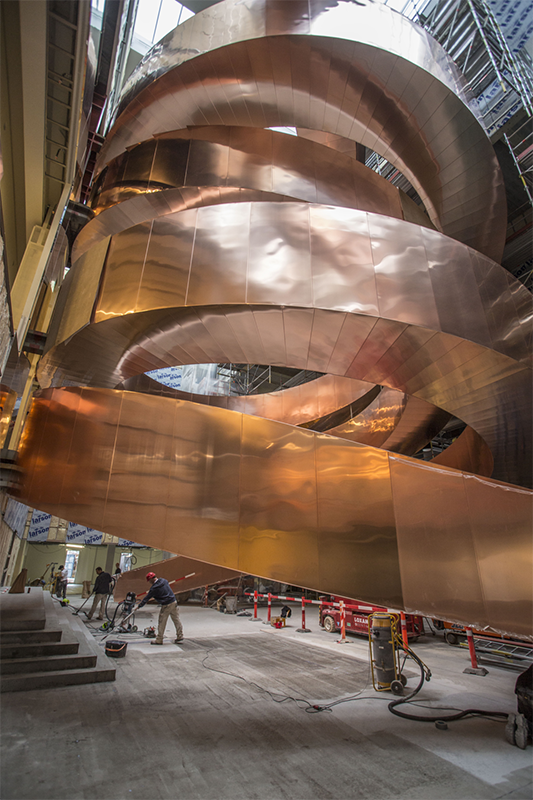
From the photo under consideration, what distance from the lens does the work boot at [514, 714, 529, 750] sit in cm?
441

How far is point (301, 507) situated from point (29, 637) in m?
5.16

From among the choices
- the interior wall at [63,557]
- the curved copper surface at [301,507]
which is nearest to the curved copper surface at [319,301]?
the curved copper surface at [301,507]

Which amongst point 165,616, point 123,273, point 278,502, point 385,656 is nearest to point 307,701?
point 385,656

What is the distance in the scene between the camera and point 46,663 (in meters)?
5.93

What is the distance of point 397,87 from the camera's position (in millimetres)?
8219

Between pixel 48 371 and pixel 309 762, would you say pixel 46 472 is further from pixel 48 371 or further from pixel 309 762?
pixel 309 762

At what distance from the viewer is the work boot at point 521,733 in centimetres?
441

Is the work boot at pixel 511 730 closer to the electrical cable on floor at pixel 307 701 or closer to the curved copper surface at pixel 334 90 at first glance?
the electrical cable on floor at pixel 307 701

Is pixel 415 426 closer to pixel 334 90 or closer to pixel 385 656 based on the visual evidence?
pixel 385 656

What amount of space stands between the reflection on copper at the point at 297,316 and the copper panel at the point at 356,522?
0.03 m

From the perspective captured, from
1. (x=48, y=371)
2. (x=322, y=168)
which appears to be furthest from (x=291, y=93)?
(x=48, y=371)

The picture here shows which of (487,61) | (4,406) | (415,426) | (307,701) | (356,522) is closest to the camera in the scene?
(356,522)

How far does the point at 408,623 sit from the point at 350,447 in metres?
9.04

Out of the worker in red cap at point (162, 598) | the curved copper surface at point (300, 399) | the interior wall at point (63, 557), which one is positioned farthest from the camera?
the interior wall at point (63, 557)
